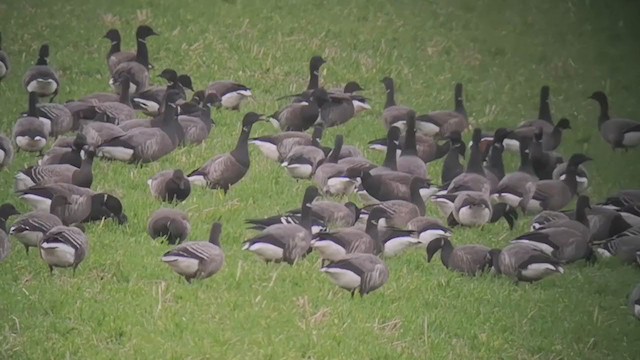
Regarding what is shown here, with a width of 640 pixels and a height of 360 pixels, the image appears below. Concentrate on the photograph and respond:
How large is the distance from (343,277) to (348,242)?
1.20m

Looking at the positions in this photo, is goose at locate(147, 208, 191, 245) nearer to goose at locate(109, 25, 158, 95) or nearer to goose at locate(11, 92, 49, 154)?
goose at locate(11, 92, 49, 154)

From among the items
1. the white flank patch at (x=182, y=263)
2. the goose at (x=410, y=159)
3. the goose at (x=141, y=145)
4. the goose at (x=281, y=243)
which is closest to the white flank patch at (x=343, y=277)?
the goose at (x=281, y=243)

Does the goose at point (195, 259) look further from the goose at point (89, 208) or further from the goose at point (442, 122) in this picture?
the goose at point (442, 122)

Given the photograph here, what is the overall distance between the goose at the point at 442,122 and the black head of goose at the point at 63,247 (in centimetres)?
1023

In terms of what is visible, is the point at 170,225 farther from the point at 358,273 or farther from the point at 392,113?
the point at 392,113

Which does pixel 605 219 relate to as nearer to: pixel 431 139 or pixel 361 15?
pixel 431 139

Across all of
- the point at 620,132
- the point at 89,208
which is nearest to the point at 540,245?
the point at 89,208

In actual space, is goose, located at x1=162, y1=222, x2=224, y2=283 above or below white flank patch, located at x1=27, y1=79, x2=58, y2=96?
above

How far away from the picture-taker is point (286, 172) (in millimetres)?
18750

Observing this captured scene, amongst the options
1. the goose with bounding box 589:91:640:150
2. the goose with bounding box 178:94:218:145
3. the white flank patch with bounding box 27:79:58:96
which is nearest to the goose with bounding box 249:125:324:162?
the goose with bounding box 178:94:218:145

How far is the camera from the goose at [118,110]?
1956 centimetres

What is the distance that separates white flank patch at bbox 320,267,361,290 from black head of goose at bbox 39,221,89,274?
270 centimetres

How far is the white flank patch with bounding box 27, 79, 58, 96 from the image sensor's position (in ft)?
67.9

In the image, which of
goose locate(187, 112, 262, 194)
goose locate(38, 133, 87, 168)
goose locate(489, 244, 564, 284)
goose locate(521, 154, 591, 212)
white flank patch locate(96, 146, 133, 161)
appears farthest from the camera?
goose locate(521, 154, 591, 212)
